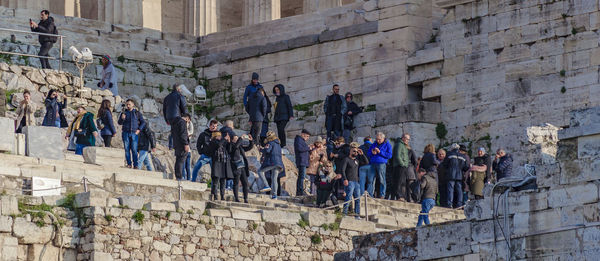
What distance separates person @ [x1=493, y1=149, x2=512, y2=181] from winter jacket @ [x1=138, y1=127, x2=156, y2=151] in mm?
6189

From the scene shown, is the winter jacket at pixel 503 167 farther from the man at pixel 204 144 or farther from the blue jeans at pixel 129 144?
the blue jeans at pixel 129 144

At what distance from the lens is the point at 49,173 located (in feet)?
89.8

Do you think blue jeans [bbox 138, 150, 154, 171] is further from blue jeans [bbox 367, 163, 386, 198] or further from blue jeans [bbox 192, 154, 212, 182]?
blue jeans [bbox 367, 163, 386, 198]

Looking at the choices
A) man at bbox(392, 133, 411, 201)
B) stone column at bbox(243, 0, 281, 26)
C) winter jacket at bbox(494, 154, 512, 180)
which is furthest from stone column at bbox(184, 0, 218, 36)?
man at bbox(392, 133, 411, 201)

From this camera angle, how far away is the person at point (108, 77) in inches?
1491

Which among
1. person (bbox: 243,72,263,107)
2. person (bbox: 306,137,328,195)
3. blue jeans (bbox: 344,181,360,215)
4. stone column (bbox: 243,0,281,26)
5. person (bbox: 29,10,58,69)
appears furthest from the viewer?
stone column (bbox: 243,0,281,26)

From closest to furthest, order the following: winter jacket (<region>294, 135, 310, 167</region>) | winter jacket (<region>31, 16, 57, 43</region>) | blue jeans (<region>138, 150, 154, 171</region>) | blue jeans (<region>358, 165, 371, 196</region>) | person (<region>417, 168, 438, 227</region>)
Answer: person (<region>417, 168, 438, 227</region>)
blue jeans (<region>138, 150, 154, 171</region>)
blue jeans (<region>358, 165, 371, 196</region>)
winter jacket (<region>294, 135, 310, 167</region>)
winter jacket (<region>31, 16, 57, 43</region>)

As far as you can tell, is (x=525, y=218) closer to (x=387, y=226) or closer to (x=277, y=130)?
(x=387, y=226)

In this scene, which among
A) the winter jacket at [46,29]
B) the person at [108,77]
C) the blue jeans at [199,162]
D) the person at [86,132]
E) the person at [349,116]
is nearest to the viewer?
the blue jeans at [199,162]

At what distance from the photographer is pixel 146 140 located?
30.9 m

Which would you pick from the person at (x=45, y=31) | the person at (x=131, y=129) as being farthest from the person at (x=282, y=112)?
the person at (x=131, y=129)

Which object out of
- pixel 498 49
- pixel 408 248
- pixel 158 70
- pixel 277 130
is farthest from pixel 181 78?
pixel 408 248

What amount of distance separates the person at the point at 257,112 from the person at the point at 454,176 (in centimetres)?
489

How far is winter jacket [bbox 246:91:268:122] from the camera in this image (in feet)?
118
